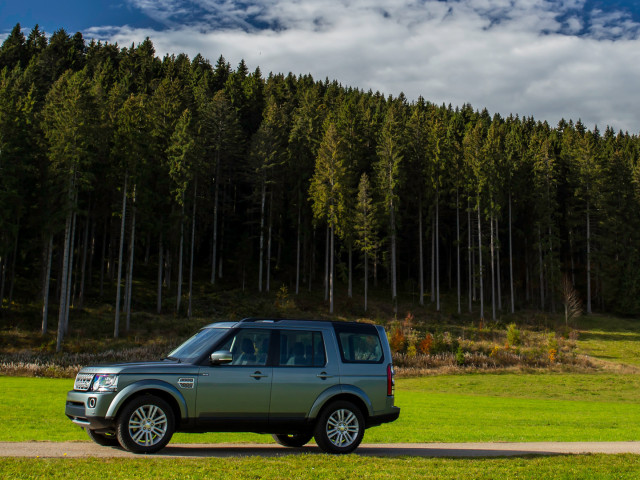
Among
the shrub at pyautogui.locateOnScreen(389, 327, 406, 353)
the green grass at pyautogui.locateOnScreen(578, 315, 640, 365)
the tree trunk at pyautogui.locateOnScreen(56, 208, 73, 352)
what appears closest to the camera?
the tree trunk at pyautogui.locateOnScreen(56, 208, 73, 352)

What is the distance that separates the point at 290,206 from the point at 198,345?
5568cm

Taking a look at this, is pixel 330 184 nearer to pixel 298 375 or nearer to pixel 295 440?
pixel 295 440

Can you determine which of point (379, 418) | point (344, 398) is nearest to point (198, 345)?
point (344, 398)

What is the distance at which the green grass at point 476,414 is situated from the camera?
15.1 m

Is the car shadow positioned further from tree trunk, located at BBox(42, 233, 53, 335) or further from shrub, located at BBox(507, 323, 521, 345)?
shrub, located at BBox(507, 323, 521, 345)

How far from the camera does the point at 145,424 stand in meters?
9.74

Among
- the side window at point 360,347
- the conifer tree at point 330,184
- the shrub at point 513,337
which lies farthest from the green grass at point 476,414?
the conifer tree at point 330,184

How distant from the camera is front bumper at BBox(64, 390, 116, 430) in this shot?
9.52 metres

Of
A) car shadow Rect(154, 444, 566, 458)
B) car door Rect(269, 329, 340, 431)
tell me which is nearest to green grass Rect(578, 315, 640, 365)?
car shadow Rect(154, 444, 566, 458)

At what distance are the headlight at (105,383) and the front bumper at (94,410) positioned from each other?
8 cm

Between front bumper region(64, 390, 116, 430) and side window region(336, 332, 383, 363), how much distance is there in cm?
447

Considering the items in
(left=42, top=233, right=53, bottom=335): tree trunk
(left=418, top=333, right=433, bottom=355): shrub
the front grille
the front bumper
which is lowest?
(left=418, top=333, right=433, bottom=355): shrub

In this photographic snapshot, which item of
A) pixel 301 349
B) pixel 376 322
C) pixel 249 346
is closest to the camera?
pixel 249 346

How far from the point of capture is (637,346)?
171 ft
